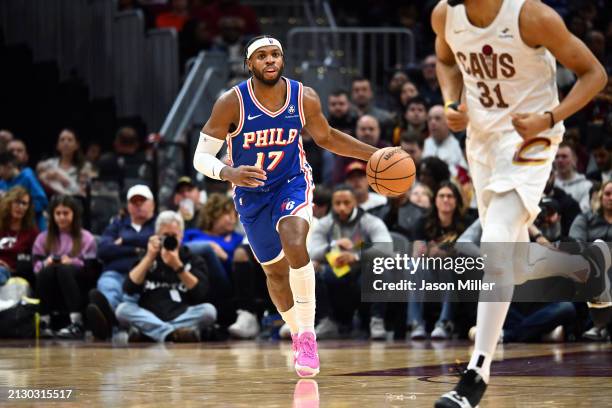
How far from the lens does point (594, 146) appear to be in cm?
1270

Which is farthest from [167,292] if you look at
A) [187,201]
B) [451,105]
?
[451,105]

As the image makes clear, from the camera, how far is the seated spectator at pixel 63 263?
11.7 metres

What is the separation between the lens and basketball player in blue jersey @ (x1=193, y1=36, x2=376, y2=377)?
7.45 metres

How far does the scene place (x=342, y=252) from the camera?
11328 mm

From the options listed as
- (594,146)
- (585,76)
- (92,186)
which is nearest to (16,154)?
(92,186)

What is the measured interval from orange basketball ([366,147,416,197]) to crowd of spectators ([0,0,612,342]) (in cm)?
328

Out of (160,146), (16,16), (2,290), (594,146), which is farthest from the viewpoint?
(16,16)

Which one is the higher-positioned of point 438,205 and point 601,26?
point 601,26

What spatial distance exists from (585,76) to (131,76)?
11.6 metres

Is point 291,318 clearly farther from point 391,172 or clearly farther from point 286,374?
point 391,172

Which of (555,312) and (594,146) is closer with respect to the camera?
(555,312)

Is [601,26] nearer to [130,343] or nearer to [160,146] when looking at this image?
[160,146]

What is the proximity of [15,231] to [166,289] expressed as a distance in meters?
1.97

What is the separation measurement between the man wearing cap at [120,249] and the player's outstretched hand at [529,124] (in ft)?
21.7
